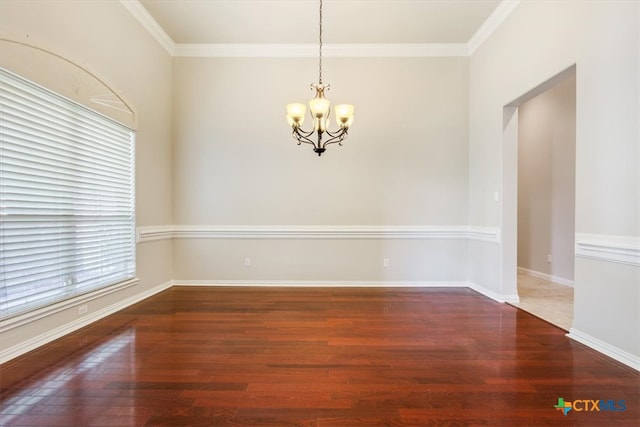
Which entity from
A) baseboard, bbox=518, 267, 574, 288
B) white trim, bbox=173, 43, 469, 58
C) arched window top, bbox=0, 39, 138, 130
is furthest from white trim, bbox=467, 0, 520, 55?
arched window top, bbox=0, 39, 138, 130

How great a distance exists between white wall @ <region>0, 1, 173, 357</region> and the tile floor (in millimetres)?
4420

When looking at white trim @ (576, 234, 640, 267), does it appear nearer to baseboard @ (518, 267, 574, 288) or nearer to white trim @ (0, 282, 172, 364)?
baseboard @ (518, 267, 574, 288)

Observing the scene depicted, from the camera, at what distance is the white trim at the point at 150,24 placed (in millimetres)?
3305

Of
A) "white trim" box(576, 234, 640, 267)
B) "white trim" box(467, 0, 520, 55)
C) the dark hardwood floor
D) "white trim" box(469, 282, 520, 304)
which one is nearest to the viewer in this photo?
the dark hardwood floor

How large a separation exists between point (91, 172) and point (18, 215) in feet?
2.62

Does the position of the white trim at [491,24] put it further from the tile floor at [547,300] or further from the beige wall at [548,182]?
the tile floor at [547,300]

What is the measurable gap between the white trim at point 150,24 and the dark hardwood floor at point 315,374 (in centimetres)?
335

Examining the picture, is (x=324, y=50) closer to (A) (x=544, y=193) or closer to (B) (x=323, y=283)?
(B) (x=323, y=283)

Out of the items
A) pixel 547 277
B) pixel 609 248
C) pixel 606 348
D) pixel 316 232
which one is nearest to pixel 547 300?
pixel 547 277

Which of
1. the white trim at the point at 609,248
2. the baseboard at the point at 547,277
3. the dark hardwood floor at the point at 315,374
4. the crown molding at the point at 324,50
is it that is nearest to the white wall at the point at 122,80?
the dark hardwood floor at the point at 315,374

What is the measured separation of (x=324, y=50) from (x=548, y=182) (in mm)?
3985

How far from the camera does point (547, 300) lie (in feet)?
11.7

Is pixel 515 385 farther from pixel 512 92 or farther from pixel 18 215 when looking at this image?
pixel 18 215

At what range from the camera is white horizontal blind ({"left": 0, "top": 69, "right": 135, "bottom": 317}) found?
2115mm
